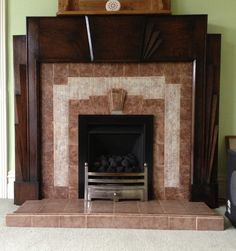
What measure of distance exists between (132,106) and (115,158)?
0.51m

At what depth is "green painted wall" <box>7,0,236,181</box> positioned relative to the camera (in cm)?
290

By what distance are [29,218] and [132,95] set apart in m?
1.34

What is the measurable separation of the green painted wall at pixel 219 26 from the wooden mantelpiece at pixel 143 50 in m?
0.22

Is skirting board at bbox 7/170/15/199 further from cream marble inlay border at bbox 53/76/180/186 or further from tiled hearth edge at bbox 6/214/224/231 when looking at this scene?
tiled hearth edge at bbox 6/214/224/231

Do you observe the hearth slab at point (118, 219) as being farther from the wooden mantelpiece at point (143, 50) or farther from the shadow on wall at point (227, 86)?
the shadow on wall at point (227, 86)

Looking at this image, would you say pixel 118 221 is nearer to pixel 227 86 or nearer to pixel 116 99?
pixel 116 99

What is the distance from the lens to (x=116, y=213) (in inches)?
93.2

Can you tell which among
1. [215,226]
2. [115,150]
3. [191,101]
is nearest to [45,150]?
[115,150]

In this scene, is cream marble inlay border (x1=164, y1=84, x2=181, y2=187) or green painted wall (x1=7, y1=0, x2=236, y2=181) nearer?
cream marble inlay border (x1=164, y1=84, x2=181, y2=187)

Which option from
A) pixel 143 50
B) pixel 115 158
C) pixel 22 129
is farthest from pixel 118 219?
pixel 143 50

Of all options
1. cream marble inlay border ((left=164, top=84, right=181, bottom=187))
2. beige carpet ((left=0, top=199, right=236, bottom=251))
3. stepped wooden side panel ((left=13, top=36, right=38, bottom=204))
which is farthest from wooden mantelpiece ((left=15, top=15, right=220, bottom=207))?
beige carpet ((left=0, top=199, right=236, bottom=251))

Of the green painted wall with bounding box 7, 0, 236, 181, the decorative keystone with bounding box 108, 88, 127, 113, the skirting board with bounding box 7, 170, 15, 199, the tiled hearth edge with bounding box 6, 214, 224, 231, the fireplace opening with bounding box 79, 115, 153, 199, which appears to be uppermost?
the green painted wall with bounding box 7, 0, 236, 181

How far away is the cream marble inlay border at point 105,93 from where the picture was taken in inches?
110

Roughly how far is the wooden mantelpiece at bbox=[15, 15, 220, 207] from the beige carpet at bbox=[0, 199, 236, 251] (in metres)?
0.59
